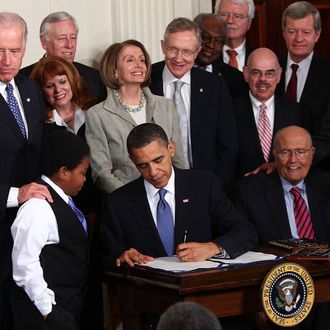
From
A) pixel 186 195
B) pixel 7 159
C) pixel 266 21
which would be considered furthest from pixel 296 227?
pixel 266 21

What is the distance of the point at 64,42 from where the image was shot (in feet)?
19.8

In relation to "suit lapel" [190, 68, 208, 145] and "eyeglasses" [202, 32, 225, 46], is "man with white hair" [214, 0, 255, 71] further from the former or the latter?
"suit lapel" [190, 68, 208, 145]

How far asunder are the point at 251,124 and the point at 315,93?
0.55m

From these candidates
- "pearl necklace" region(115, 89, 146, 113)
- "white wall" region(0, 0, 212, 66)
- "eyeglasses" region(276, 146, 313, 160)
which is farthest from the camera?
"white wall" region(0, 0, 212, 66)

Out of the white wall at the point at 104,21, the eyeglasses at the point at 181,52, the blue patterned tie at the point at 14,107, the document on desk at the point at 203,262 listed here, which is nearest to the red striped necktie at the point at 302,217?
the document on desk at the point at 203,262

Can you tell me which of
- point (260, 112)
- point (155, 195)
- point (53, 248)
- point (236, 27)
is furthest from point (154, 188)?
point (236, 27)

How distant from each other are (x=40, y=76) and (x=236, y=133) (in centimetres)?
119

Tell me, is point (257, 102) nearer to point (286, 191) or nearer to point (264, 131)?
point (264, 131)

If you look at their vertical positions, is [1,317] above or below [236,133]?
below

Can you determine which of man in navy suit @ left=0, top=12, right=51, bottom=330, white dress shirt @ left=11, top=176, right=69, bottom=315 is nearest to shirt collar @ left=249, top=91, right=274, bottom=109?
man in navy suit @ left=0, top=12, right=51, bottom=330

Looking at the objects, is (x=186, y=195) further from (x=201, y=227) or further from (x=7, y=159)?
(x=7, y=159)

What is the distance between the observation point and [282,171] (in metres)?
5.64

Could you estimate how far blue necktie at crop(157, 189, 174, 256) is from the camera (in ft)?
16.8

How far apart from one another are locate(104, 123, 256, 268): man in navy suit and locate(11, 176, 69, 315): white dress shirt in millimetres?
497
